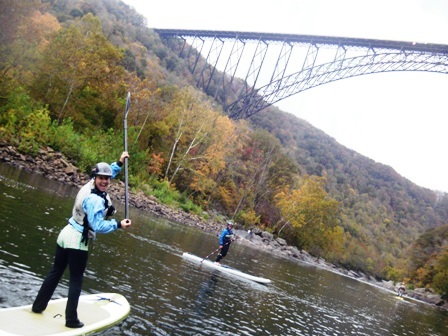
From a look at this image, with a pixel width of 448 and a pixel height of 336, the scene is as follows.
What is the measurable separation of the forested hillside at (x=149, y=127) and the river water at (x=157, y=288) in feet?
37.9

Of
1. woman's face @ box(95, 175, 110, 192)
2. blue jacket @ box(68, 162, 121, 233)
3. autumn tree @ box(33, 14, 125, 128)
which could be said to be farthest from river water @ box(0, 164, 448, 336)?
autumn tree @ box(33, 14, 125, 128)

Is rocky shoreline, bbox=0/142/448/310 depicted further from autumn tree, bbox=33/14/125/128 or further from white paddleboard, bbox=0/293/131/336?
white paddleboard, bbox=0/293/131/336

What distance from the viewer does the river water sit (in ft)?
21.2

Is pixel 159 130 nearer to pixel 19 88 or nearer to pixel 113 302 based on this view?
pixel 19 88

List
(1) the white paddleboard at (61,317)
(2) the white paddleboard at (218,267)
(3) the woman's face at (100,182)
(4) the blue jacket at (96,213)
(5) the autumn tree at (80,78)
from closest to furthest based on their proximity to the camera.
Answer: (1) the white paddleboard at (61,317), (4) the blue jacket at (96,213), (3) the woman's face at (100,182), (2) the white paddleboard at (218,267), (5) the autumn tree at (80,78)

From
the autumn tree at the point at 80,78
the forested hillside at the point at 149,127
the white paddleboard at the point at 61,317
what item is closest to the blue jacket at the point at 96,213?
the white paddleboard at the point at 61,317

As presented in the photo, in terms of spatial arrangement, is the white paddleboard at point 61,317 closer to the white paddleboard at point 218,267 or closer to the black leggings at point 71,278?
the black leggings at point 71,278

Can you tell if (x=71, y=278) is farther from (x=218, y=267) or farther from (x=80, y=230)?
(x=218, y=267)

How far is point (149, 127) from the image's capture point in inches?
1398

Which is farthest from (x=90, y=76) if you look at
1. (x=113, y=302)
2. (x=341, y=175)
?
(x=341, y=175)

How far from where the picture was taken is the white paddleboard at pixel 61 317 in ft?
14.1

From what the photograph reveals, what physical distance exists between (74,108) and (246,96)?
21.9 meters

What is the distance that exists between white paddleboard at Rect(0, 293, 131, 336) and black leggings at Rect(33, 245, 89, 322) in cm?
14

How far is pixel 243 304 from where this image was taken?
988 cm
